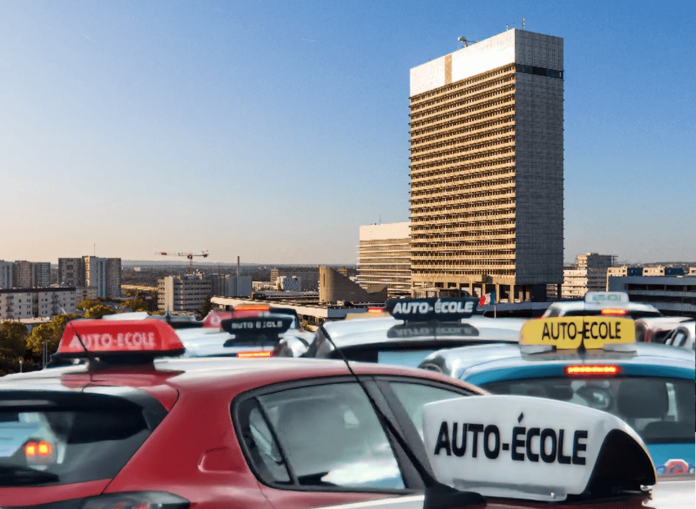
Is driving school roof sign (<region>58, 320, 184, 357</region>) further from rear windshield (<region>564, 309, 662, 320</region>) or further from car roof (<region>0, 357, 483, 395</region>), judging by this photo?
rear windshield (<region>564, 309, 662, 320</region>)

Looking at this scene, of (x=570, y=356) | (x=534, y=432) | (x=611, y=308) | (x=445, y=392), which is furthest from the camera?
(x=611, y=308)

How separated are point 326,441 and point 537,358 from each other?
4.63 ft

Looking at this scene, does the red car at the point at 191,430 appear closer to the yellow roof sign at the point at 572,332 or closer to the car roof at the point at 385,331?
the yellow roof sign at the point at 572,332

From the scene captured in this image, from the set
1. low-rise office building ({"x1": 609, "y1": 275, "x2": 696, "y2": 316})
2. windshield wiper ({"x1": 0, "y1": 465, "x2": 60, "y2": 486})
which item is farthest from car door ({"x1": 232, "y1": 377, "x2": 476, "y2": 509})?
low-rise office building ({"x1": 609, "y1": 275, "x2": 696, "y2": 316})

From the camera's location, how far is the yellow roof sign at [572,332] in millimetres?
4234

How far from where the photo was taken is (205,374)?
116 inches

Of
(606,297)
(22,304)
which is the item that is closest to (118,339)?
(606,297)

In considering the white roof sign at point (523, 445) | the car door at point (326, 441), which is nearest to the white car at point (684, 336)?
the car door at point (326, 441)

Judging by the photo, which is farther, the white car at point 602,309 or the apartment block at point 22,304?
the apartment block at point 22,304

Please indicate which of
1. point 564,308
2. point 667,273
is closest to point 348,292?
point 667,273

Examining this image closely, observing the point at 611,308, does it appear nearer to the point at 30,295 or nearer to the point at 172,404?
the point at 172,404

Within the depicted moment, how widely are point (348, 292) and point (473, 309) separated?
172178 millimetres

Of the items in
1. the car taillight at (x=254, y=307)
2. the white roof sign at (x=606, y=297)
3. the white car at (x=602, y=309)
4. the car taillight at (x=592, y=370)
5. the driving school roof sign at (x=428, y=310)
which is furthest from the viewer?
the car taillight at (x=254, y=307)

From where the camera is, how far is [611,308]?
9.19 m
